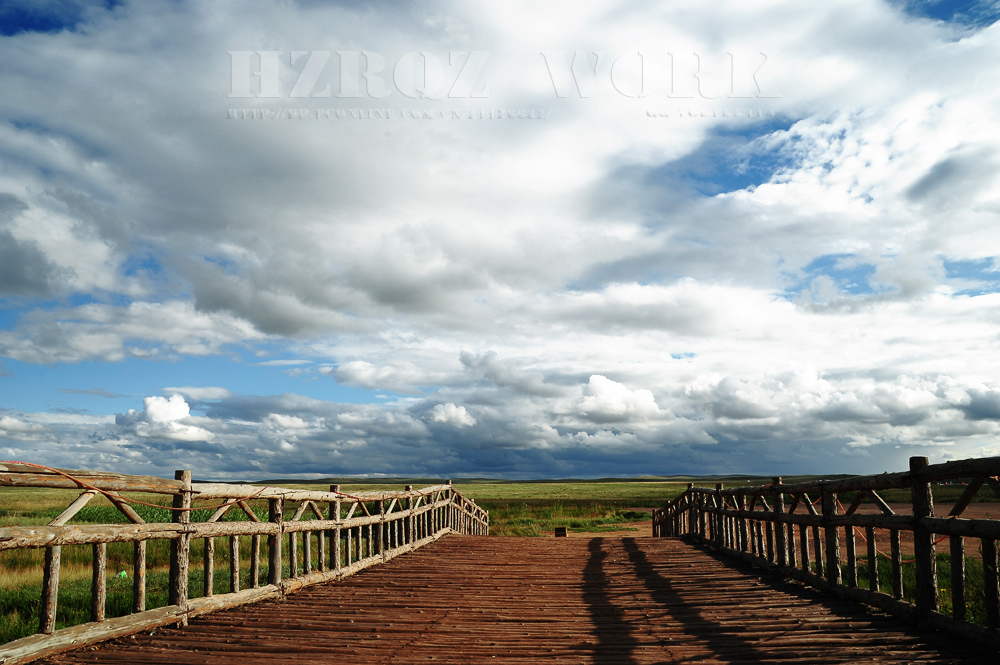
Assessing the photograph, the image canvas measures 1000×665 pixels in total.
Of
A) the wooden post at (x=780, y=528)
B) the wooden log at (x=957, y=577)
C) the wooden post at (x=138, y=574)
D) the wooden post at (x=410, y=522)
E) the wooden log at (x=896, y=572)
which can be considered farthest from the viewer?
the wooden post at (x=410, y=522)

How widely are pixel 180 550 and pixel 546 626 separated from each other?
372cm

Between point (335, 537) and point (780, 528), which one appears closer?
point (780, 528)

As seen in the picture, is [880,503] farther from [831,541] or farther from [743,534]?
[743,534]

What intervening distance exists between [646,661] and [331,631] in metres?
2.93

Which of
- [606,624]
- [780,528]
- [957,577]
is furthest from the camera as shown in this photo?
[780,528]

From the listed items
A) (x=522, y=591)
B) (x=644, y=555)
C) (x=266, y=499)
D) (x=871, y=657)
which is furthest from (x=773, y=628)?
(x=644, y=555)

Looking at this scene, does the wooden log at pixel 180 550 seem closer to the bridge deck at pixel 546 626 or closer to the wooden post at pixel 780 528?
the bridge deck at pixel 546 626

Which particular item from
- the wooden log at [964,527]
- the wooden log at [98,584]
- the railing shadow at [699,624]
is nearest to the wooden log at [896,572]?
the wooden log at [964,527]

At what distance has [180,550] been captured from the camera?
6836mm

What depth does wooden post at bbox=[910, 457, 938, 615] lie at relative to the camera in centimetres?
606

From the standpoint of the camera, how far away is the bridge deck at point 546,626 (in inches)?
210

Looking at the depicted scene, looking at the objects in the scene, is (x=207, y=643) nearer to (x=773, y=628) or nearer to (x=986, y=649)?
(x=773, y=628)

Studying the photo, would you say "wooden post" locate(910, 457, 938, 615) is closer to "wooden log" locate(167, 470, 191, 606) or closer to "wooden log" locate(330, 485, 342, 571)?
"wooden log" locate(167, 470, 191, 606)

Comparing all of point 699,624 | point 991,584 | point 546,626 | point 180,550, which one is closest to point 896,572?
point 991,584
